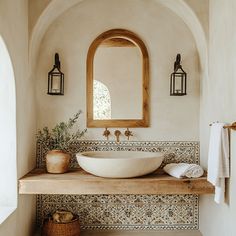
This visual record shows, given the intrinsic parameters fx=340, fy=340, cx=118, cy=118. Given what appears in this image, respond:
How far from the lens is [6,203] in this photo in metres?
2.46

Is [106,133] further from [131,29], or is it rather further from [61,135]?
[131,29]

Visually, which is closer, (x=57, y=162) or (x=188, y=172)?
(x=188, y=172)

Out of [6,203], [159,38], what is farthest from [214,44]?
[6,203]

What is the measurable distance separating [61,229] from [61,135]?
0.78 meters

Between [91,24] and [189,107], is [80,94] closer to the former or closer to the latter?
[91,24]

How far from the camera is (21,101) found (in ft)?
8.60

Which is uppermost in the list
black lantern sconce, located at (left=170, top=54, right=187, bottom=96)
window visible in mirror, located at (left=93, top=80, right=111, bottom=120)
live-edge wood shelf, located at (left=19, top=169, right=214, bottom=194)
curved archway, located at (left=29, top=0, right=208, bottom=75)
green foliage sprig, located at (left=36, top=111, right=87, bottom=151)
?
curved archway, located at (left=29, top=0, right=208, bottom=75)

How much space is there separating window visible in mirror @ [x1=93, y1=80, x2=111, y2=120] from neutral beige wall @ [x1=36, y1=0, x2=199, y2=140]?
0.35 feet

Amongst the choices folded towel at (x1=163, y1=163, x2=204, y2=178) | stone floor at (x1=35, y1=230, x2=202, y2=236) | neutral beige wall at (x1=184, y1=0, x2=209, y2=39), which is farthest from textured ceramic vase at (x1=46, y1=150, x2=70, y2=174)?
neutral beige wall at (x1=184, y1=0, x2=209, y2=39)

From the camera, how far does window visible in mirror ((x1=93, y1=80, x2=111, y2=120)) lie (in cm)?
310

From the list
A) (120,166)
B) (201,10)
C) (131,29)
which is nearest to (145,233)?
(120,166)

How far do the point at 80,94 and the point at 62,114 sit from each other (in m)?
0.25

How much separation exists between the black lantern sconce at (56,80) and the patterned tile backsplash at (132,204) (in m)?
0.51

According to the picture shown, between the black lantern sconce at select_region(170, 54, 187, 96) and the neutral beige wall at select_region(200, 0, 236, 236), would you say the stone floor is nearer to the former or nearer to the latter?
the neutral beige wall at select_region(200, 0, 236, 236)
